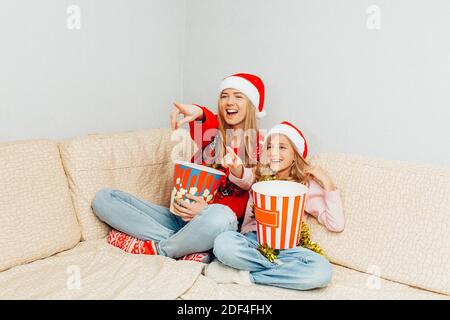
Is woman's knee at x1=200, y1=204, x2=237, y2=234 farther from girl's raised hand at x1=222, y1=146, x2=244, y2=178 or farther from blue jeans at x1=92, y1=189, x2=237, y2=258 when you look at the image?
girl's raised hand at x1=222, y1=146, x2=244, y2=178

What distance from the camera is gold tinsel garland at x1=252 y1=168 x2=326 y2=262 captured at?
4.70ft

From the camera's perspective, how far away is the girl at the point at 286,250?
1.37 metres

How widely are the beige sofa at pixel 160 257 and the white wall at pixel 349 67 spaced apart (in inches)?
6.7

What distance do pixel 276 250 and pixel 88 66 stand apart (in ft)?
3.69

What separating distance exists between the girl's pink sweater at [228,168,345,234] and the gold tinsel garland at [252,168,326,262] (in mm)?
52

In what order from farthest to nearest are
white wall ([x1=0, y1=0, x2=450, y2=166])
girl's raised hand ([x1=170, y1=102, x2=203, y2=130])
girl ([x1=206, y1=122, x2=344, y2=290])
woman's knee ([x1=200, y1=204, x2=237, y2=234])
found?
girl's raised hand ([x1=170, y1=102, x2=203, y2=130])
white wall ([x1=0, y1=0, x2=450, y2=166])
woman's knee ([x1=200, y1=204, x2=237, y2=234])
girl ([x1=206, y1=122, x2=344, y2=290])

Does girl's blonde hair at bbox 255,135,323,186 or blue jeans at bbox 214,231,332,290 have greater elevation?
girl's blonde hair at bbox 255,135,323,186

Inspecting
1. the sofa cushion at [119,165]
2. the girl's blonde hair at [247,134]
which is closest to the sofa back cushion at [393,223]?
the girl's blonde hair at [247,134]

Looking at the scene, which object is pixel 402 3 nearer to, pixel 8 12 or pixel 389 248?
pixel 389 248

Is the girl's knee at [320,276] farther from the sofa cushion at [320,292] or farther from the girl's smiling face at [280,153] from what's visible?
the girl's smiling face at [280,153]

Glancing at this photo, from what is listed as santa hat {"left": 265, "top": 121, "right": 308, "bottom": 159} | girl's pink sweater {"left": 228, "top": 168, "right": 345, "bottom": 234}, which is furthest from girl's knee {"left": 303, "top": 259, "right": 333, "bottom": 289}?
santa hat {"left": 265, "top": 121, "right": 308, "bottom": 159}
